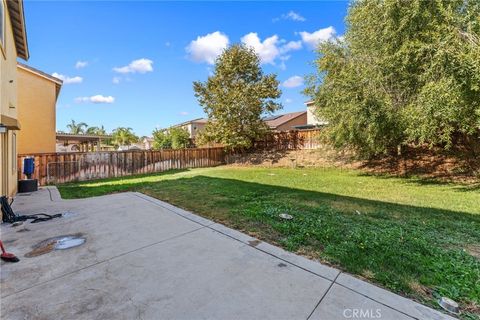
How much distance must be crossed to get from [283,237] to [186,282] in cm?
163

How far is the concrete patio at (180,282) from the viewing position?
1999 mm

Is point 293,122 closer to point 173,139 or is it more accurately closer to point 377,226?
point 173,139

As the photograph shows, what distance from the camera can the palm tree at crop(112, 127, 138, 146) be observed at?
4056 centimetres

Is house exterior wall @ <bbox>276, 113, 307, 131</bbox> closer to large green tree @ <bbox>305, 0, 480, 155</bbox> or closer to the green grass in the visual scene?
large green tree @ <bbox>305, 0, 480, 155</bbox>

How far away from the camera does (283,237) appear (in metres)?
3.56

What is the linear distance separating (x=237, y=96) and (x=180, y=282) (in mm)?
Result: 14244

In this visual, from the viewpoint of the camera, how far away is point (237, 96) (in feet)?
51.3

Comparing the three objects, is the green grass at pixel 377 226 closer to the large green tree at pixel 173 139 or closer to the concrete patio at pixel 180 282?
the concrete patio at pixel 180 282

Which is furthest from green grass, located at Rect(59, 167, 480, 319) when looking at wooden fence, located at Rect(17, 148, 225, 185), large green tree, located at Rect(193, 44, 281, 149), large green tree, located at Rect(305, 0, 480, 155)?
large green tree, located at Rect(193, 44, 281, 149)

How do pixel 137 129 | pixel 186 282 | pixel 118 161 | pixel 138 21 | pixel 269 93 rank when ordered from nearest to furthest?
pixel 186 282
pixel 138 21
pixel 118 161
pixel 269 93
pixel 137 129

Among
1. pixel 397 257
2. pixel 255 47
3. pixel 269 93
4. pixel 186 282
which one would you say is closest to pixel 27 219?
pixel 186 282

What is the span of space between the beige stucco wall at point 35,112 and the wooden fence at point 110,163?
240 centimetres

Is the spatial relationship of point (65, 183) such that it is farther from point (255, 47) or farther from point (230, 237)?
point (255, 47)

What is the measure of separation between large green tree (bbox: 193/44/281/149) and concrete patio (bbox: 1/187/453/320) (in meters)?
12.7
